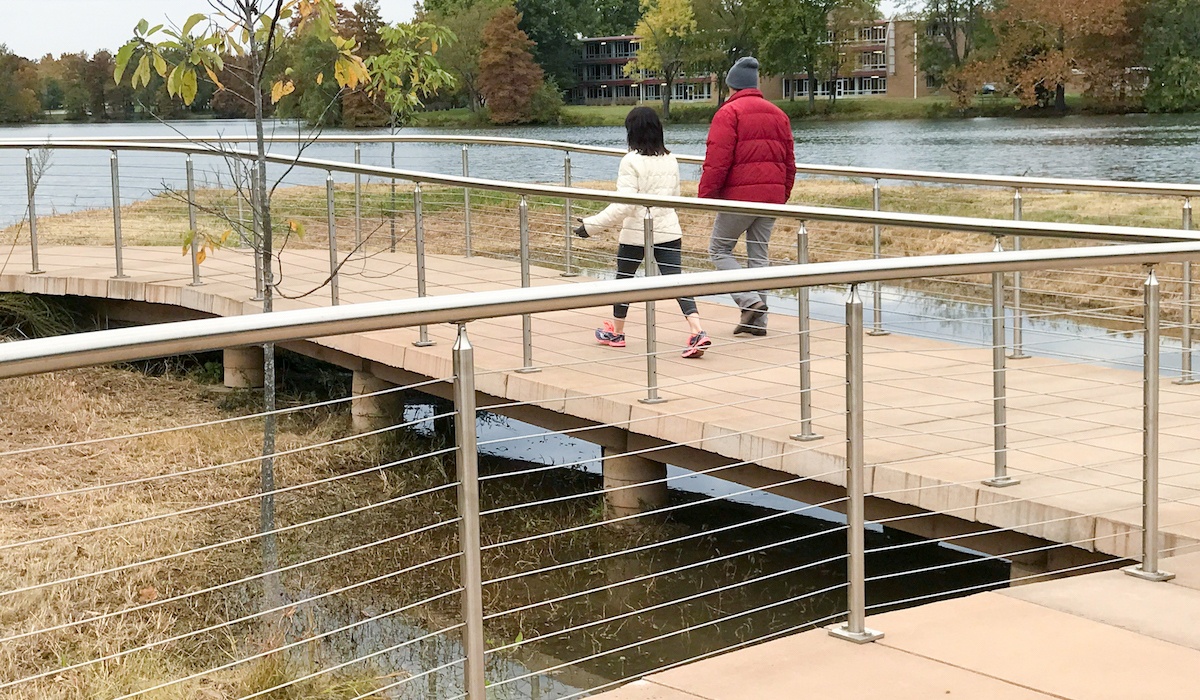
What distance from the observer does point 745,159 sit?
8586mm

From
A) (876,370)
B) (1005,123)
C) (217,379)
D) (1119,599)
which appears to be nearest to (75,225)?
(217,379)

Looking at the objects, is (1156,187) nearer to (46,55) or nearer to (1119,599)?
(1119,599)

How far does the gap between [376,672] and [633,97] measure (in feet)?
288

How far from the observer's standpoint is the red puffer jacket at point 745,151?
8531 mm

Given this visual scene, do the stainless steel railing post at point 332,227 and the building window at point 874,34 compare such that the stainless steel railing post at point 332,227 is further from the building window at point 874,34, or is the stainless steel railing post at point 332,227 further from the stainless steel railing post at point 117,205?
the building window at point 874,34

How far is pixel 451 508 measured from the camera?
8.30 meters

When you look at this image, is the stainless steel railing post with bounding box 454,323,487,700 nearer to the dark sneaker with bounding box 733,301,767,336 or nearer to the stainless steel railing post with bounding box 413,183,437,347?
the stainless steel railing post with bounding box 413,183,437,347

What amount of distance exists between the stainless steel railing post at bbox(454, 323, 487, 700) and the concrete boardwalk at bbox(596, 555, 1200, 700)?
0.36m

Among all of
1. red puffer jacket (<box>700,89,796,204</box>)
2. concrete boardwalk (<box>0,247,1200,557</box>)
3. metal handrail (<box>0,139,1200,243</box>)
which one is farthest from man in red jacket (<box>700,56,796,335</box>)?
metal handrail (<box>0,139,1200,243</box>)

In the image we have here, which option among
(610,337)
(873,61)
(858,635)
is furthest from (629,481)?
(873,61)

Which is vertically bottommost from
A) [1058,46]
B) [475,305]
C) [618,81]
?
[475,305]

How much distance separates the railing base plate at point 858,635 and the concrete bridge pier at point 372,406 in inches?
238

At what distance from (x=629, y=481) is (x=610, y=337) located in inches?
46.9

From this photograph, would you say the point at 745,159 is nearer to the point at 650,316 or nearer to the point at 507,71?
the point at 650,316
